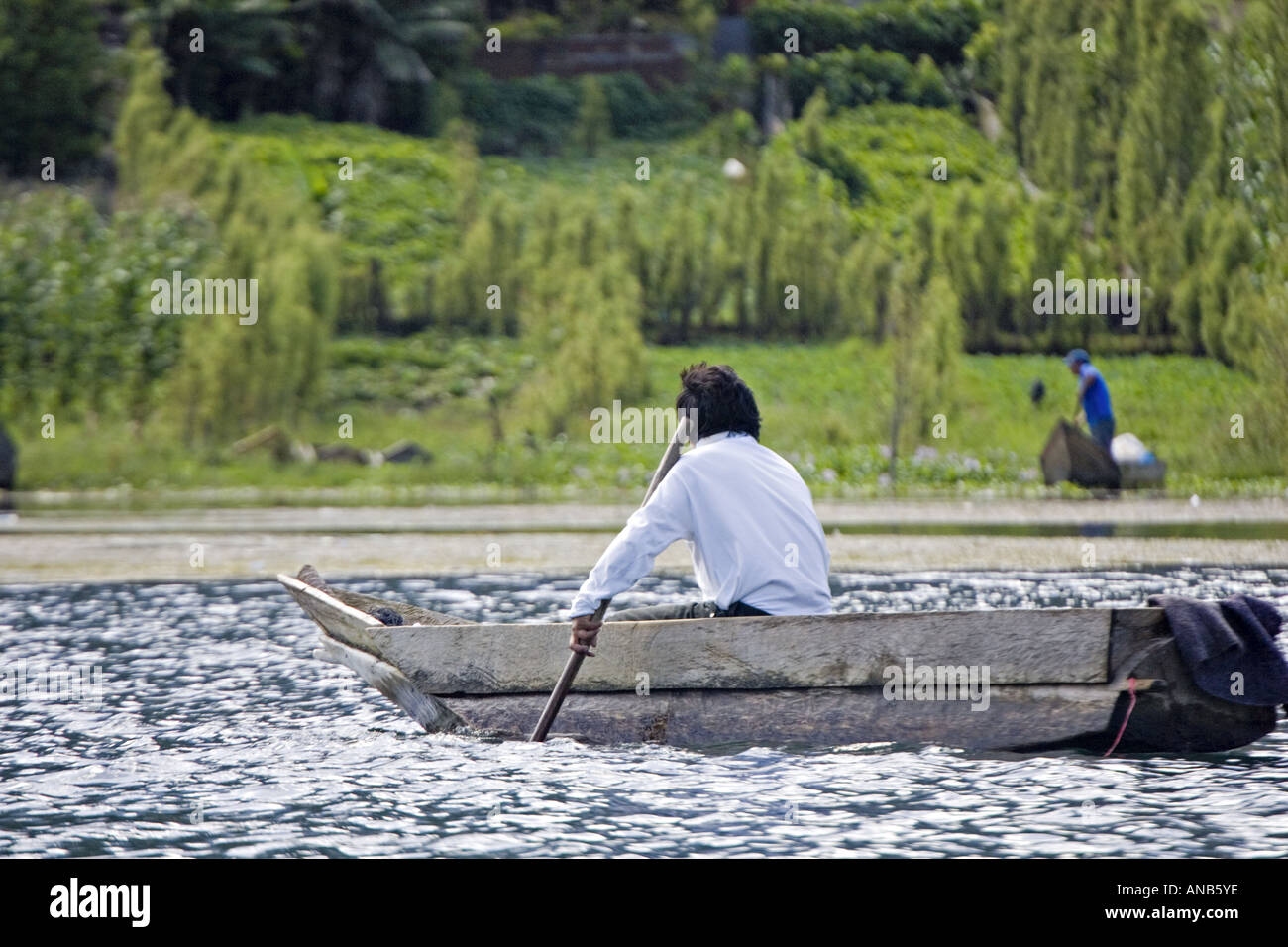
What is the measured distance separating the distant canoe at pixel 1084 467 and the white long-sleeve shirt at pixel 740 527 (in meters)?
16.7

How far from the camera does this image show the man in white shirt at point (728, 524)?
7.70m

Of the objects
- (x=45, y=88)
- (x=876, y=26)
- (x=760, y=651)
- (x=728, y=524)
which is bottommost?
(x=760, y=651)

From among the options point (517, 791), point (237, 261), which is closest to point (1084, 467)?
point (237, 261)

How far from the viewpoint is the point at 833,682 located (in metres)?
7.70

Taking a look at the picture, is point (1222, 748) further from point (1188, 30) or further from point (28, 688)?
point (1188, 30)

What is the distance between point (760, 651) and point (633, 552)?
741mm

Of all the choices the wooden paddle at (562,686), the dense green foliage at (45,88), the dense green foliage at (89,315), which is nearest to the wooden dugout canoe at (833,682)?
the wooden paddle at (562,686)

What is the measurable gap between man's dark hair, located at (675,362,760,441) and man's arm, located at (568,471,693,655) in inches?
14.3

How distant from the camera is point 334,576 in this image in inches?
615

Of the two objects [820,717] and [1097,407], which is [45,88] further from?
[820,717]

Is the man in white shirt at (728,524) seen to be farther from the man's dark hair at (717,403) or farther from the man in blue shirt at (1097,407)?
the man in blue shirt at (1097,407)

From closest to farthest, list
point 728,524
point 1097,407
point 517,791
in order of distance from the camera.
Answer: point 517,791
point 728,524
point 1097,407

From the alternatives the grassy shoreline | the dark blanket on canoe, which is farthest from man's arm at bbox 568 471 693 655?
the grassy shoreline
